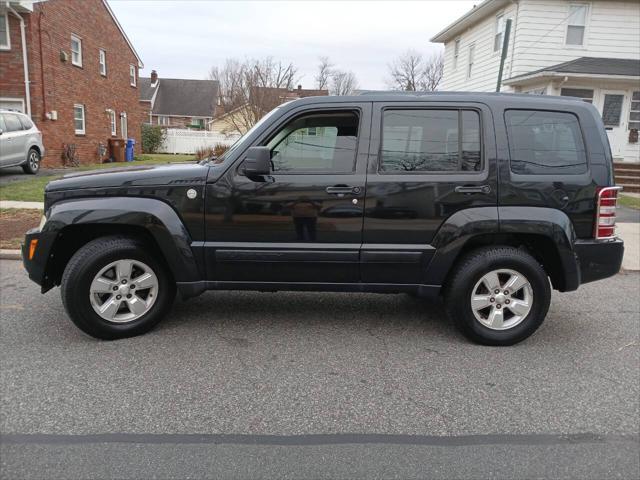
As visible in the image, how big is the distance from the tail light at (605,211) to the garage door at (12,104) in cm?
1763

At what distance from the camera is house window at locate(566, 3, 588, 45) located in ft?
53.1

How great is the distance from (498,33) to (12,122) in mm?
15369

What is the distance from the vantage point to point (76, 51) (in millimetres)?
19547

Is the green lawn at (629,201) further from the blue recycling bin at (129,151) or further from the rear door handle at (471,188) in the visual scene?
the blue recycling bin at (129,151)

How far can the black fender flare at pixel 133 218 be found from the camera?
386 cm

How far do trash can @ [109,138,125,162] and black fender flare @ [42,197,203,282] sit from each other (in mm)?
19549

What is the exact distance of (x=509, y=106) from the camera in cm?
396

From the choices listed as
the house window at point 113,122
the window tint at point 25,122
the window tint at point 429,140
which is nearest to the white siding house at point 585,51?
the window tint at point 429,140

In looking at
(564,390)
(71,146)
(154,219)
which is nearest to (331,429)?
(564,390)

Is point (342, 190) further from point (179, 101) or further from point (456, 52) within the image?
point (179, 101)

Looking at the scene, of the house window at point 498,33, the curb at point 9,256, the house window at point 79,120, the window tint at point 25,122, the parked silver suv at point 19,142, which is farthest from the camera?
the house window at point 79,120

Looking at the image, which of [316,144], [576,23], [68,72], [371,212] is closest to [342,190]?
[371,212]

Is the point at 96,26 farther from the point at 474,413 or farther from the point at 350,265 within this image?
the point at 474,413

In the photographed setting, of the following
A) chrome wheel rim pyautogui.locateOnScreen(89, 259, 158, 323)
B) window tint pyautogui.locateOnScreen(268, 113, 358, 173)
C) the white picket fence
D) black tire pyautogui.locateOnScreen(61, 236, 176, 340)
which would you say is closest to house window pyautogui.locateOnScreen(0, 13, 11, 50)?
the white picket fence
